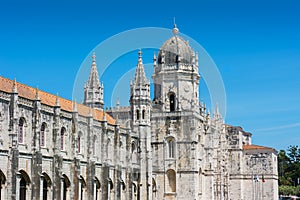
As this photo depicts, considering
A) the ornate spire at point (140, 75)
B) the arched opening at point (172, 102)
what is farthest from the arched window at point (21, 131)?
the arched opening at point (172, 102)

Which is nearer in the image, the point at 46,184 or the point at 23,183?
the point at 23,183

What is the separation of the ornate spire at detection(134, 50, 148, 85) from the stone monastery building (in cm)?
12

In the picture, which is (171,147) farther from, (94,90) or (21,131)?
(21,131)

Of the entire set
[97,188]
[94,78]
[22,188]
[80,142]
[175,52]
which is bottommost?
[97,188]

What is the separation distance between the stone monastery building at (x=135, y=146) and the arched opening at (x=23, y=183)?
0.08 metres

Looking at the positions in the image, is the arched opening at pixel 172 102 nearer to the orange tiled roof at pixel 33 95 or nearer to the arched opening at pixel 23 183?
the orange tiled roof at pixel 33 95

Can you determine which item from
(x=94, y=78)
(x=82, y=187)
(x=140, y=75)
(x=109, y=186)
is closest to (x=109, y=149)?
(x=109, y=186)

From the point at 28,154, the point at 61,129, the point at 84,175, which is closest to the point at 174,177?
the point at 84,175

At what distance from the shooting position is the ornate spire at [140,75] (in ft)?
210

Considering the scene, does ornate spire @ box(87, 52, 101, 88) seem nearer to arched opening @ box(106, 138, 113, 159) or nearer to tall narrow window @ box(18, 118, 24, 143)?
arched opening @ box(106, 138, 113, 159)

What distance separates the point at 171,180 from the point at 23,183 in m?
28.0

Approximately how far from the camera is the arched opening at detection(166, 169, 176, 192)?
217 ft

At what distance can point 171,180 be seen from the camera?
66.6 meters

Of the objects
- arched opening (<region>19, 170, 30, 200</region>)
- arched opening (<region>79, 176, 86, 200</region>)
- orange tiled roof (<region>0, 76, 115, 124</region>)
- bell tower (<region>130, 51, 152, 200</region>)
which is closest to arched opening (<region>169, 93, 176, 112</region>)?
bell tower (<region>130, 51, 152, 200</region>)
